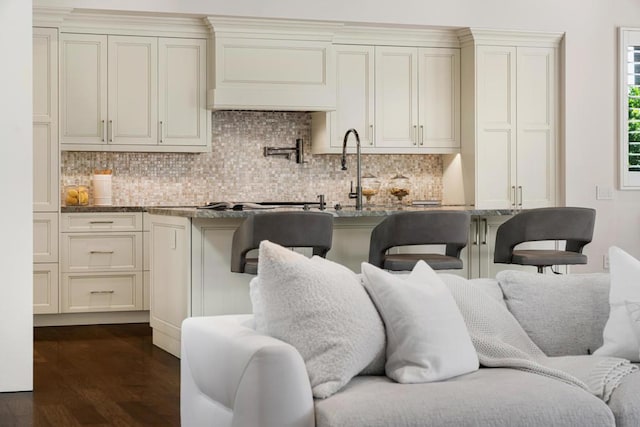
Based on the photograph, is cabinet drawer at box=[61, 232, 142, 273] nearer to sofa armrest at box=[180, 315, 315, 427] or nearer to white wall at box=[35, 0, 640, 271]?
white wall at box=[35, 0, 640, 271]

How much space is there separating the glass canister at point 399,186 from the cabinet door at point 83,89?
2.50 metres

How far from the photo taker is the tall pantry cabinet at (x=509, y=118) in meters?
8.09

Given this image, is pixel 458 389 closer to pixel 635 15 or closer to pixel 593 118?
pixel 593 118

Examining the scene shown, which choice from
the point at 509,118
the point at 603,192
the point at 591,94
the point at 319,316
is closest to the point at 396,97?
the point at 509,118

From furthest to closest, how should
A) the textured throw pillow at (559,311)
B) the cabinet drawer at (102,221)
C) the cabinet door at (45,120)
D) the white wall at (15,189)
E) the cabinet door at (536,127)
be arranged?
the cabinet door at (536,127)
the cabinet drawer at (102,221)
the cabinet door at (45,120)
the white wall at (15,189)
the textured throw pillow at (559,311)

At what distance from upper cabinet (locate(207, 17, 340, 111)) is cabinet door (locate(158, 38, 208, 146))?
117 millimetres

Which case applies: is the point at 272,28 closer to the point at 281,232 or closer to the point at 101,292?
the point at 101,292

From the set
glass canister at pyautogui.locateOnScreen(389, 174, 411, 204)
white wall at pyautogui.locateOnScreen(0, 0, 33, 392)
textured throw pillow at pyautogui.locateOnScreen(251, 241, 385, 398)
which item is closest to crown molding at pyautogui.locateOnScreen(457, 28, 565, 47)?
glass canister at pyautogui.locateOnScreen(389, 174, 411, 204)

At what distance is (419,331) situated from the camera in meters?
2.97

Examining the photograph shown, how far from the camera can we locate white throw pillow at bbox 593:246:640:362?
11.0ft

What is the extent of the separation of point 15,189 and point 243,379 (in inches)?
95.0

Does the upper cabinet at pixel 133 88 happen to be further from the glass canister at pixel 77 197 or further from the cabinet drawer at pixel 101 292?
the cabinet drawer at pixel 101 292

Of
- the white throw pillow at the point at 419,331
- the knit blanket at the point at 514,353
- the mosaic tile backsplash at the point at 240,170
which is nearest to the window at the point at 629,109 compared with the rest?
the mosaic tile backsplash at the point at 240,170

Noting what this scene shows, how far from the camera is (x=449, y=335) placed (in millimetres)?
3031
